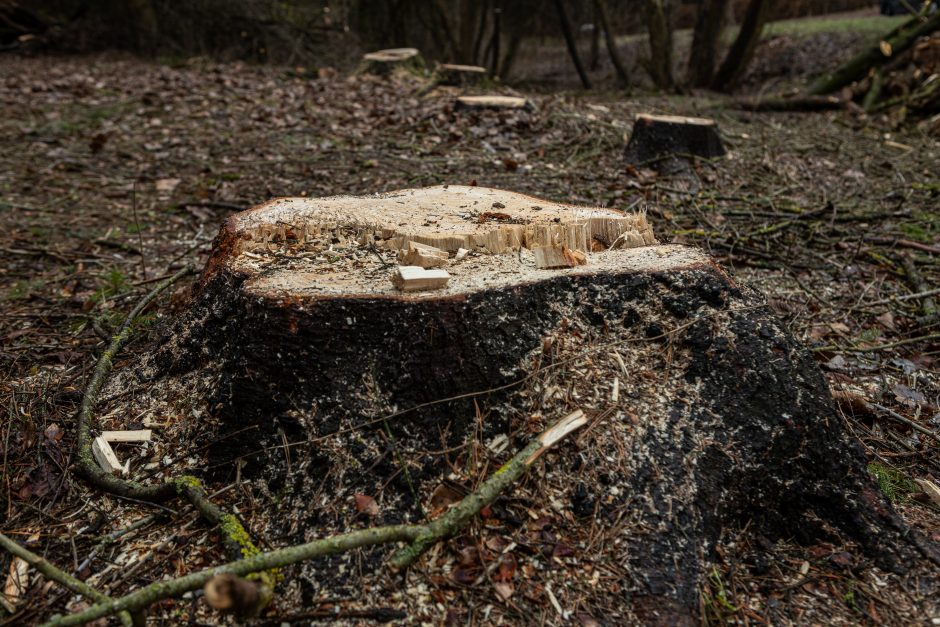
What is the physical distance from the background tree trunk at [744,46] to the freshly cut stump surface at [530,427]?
9030 millimetres

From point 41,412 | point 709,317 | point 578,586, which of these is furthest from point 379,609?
point 41,412

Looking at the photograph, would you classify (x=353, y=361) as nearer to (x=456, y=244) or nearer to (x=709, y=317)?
(x=456, y=244)

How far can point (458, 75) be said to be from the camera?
304 inches

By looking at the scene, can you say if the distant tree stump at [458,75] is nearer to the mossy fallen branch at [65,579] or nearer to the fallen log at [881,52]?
the fallen log at [881,52]

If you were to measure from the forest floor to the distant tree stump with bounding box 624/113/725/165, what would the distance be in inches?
7.3

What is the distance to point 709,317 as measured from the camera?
189 cm

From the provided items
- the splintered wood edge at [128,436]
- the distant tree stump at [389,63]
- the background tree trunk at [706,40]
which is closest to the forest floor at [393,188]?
the splintered wood edge at [128,436]

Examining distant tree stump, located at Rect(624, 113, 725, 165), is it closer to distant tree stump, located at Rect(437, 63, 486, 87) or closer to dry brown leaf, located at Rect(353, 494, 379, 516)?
distant tree stump, located at Rect(437, 63, 486, 87)

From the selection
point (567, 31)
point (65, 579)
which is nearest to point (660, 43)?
point (567, 31)

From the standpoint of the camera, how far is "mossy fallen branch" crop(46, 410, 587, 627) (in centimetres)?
133

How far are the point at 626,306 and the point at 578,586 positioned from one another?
85 cm

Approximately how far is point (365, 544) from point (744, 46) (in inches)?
410

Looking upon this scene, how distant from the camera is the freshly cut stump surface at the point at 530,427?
1.61 metres

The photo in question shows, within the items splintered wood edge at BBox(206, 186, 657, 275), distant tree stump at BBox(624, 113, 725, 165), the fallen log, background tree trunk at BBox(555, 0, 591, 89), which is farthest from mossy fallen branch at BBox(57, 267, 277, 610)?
background tree trunk at BBox(555, 0, 591, 89)
